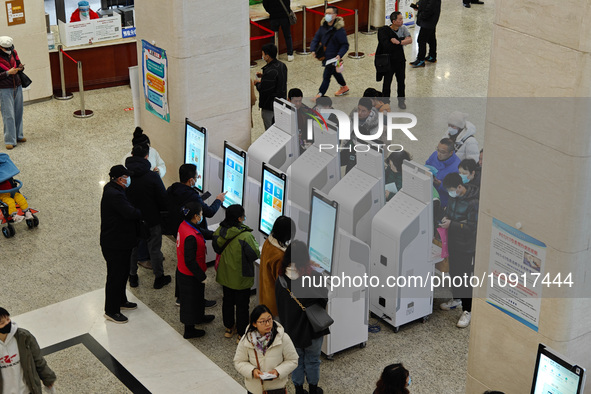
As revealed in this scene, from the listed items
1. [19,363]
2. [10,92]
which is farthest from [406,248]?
[10,92]

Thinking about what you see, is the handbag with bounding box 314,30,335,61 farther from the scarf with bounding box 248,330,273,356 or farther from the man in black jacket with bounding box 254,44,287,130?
the scarf with bounding box 248,330,273,356

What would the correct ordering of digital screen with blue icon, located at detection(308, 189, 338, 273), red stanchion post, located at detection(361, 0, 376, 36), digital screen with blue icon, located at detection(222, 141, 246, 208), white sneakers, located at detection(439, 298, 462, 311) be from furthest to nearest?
red stanchion post, located at detection(361, 0, 376, 36), digital screen with blue icon, located at detection(222, 141, 246, 208), white sneakers, located at detection(439, 298, 462, 311), digital screen with blue icon, located at detection(308, 189, 338, 273)

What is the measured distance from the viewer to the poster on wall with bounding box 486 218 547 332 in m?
5.39

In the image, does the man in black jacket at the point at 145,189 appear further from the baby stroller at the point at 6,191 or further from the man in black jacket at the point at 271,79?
the man in black jacket at the point at 271,79

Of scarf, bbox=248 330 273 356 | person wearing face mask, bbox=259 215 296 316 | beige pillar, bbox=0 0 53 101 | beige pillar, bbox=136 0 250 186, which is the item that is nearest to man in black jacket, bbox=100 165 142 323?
person wearing face mask, bbox=259 215 296 316

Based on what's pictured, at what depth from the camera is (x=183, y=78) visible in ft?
29.9

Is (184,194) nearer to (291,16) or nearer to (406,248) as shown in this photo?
(406,248)

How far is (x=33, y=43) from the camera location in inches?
500

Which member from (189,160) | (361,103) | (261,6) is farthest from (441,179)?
(261,6)

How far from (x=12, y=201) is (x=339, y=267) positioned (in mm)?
4238

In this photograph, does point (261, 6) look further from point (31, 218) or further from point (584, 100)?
point (584, 100)

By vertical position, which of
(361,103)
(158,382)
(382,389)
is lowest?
(158,382)

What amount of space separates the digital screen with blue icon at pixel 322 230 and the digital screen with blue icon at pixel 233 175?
1.24 metres

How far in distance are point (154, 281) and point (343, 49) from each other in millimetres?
5610
